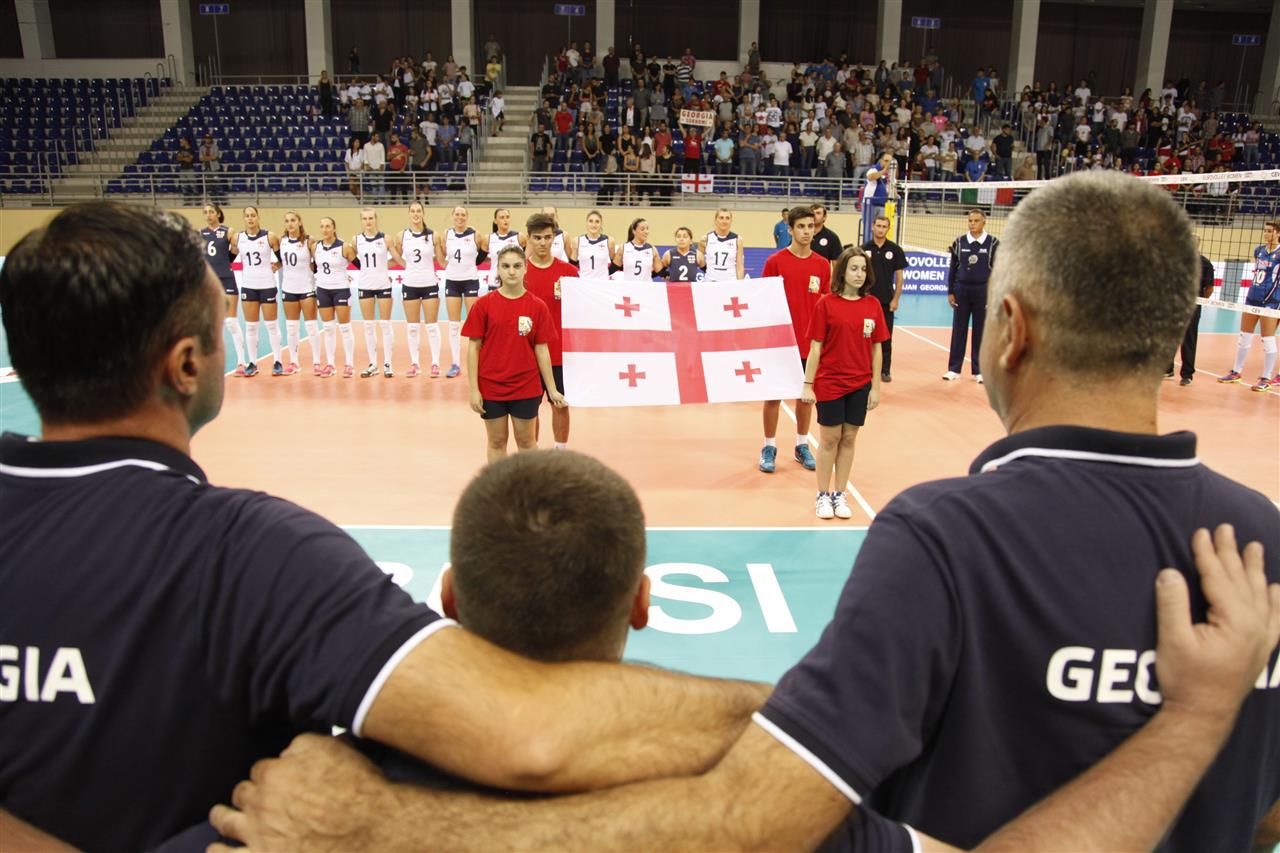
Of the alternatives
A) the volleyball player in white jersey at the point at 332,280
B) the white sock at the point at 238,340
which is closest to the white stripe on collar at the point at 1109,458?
the volleyball player in white jersey at the point at 332,280

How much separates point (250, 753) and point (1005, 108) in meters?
30.2

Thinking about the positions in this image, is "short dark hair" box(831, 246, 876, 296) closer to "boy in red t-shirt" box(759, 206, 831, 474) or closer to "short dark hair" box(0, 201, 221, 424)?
"boy in red t-shirt" box(759, 206, 831, 474)

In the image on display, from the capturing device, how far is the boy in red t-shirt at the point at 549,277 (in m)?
7.28

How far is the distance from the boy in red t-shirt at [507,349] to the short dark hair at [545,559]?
16.6 feet

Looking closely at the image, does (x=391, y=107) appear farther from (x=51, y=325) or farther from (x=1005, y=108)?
Answer: (x=51, y=325)

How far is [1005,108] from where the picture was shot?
89.5 feet

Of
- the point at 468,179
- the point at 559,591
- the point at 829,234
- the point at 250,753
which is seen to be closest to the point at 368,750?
the point at 250,753

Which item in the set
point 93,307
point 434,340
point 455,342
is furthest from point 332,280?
point 93,307

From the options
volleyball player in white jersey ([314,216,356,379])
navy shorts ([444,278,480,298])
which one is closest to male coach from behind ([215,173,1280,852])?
volleyball player in white jersey ([314,216,356,379])

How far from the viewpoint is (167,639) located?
1.24m

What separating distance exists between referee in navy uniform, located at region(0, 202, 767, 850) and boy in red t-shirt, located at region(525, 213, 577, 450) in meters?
5.80

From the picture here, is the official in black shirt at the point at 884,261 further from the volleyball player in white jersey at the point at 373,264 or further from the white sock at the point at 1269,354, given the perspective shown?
the volleyball player in white jersey at the point at 373,264

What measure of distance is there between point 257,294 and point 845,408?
8.04 meters

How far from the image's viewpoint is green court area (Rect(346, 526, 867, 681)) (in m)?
4.40
